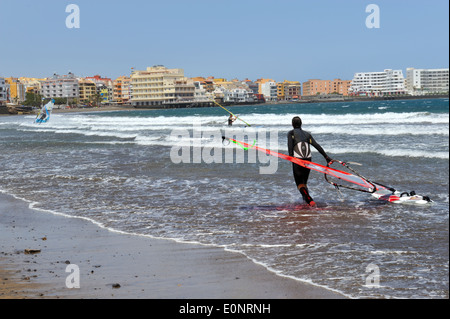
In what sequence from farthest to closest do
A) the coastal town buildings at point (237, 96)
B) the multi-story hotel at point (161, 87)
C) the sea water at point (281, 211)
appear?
1. the coastal town buildings at point (237, 96)
2. the multi-story hotel at point (161, 87)
3. the sea water at point (281, 211)

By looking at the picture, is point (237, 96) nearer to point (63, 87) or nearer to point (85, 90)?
point (85, 90)

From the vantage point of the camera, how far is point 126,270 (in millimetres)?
5672

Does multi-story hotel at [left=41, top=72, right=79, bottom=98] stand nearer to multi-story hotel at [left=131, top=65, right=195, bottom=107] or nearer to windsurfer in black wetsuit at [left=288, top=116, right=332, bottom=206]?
multi-story hotel at [left=131, top=65, right=195, bottom=107]

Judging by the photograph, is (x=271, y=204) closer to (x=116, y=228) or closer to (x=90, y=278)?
(x=116, y=228)

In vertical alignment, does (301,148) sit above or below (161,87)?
below

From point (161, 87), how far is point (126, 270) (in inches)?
6353

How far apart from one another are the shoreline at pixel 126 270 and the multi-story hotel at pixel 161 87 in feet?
502

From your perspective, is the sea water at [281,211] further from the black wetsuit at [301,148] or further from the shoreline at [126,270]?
the black wetsuit at [301,148]

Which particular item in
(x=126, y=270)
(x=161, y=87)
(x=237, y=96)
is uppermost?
(x=161, y=87)

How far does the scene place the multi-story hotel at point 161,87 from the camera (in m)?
162

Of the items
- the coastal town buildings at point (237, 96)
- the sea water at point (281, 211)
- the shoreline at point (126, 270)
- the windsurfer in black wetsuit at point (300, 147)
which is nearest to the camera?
the shoreline at point (126, 270)

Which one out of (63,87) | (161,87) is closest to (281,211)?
(161,87)

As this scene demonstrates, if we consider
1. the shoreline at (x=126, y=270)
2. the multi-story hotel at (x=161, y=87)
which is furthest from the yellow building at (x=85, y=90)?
the shoreline at (x=126, y=270)

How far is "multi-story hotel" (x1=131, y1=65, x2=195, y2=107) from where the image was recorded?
162375mm
